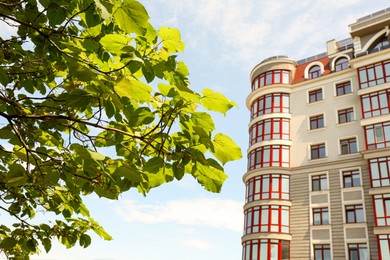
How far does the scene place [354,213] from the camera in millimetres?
24484

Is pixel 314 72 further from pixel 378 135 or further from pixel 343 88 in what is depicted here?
pixel 378 135

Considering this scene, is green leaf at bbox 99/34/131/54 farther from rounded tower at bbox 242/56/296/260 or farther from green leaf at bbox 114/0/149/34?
rounded tower at bbox 242/56/296/260

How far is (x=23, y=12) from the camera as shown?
8.64ft

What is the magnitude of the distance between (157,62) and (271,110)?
1167 inches

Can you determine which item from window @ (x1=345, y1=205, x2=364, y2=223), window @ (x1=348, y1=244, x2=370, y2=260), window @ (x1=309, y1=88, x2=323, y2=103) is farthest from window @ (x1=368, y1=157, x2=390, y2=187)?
window @ (x1=309, y1=88, x2=323, y2=103)

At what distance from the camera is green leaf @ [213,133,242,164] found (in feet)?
7.18

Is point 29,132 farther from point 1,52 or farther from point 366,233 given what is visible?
point 366,233

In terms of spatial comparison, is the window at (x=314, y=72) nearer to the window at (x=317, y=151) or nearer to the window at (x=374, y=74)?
the window at (x=374, y=74)

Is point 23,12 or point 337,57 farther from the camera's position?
point 337,57

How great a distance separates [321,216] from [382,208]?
4298 mm

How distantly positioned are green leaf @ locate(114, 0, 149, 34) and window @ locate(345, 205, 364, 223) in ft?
84.2

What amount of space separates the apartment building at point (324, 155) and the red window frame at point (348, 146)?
0.24ft

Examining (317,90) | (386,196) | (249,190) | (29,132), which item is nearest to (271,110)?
(317,90)

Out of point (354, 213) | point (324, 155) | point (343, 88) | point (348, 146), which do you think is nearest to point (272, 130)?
point (324, 155)
